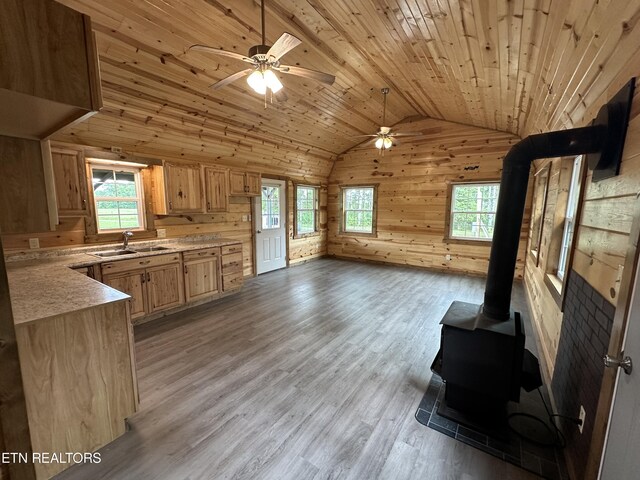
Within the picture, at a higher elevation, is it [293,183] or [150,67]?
[150,67]

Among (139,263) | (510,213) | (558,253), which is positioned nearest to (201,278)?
(139,263)

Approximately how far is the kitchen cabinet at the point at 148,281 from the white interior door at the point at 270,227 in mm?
2118

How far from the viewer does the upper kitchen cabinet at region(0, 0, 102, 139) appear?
0.95 meters

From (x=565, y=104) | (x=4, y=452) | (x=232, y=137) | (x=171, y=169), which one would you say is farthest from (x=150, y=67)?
(x=565, y=104)

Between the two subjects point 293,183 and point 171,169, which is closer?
point 171,169

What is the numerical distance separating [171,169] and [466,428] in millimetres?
4409

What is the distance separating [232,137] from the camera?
4547 mm

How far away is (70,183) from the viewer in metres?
3.05

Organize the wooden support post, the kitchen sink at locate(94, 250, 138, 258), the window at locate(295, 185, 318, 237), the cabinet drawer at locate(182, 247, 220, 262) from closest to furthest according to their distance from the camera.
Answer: the wooden support post, the kitchen sink at locate(94, 250, 138, 258), the cabinet drawer at locate(182, 247, 220, 262), the window at locate(295, 185, 318, 237)

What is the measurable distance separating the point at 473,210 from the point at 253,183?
444 cm

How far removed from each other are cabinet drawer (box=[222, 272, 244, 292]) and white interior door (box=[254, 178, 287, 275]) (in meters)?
1.13

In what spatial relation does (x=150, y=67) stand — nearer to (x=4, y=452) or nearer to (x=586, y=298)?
(x=4, y=452)

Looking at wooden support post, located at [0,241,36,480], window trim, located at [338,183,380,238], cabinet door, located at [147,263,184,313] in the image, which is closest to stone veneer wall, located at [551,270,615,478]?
wooden support post, located at [0,241,36,480]

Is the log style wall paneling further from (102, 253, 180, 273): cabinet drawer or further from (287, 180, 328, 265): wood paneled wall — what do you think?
(287, 180, 328, 265): wood paneled wall
